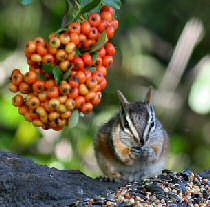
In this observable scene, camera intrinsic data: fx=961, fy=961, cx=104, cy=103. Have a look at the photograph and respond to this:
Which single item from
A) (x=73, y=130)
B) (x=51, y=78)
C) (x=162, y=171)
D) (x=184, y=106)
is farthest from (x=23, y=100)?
(x=184, y=106)

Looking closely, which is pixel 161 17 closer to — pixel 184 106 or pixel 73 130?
pixel 184 106

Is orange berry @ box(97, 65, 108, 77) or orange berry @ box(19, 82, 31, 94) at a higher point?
orange berry @ box(97, 65, 108, 77)

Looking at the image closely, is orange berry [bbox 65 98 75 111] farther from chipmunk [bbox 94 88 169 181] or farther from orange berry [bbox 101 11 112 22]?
chipmunk [bbox 94 88 169 181]

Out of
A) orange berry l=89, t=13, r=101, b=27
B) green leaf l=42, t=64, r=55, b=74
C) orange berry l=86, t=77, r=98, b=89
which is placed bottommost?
orange berry l=86, t=77, r=98, b=89

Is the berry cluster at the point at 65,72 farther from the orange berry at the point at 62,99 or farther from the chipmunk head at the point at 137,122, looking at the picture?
the chipmunk head at the point at 137,122

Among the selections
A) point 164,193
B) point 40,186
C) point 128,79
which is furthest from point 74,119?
point 128,79

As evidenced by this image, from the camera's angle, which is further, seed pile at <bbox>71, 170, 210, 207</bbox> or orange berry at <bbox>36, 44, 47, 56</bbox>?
seed pile at <bbox>71, 170, 210, 207</bbox>

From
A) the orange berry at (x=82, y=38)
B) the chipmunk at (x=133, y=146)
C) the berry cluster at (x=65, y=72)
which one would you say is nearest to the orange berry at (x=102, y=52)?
the berry cluster at (x=65, y=72)

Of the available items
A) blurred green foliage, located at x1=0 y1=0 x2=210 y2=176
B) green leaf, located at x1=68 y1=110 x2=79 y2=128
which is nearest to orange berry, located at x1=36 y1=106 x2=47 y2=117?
green leaf, located at x1=68 y1=110 x2=79 y2=128
